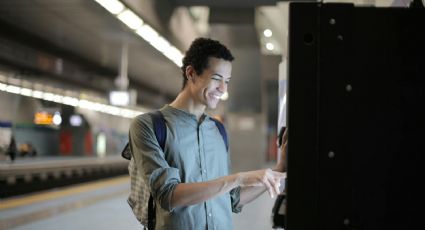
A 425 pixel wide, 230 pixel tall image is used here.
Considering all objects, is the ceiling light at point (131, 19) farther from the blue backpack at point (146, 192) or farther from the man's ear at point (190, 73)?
the blue backpack at point (146, 192)

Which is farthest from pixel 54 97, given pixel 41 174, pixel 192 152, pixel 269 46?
pixel 192 152

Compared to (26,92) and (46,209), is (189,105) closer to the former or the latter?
(46,209)

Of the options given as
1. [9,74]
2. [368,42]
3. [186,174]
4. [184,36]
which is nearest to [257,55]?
[184,36]

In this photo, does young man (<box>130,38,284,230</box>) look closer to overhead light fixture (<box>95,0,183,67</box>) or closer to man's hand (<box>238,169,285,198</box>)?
man's hand (<box>238,169,285,198</box>)

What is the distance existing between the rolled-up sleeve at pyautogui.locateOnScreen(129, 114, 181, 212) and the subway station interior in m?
0.29

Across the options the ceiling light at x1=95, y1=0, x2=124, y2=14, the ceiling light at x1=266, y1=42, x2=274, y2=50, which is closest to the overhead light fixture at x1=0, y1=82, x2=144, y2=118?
the ceiling light at x1=266, y1=42, x2=274, y2=50

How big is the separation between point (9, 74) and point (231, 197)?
14148 mm

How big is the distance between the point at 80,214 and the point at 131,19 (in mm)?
3509

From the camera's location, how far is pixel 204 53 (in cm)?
197

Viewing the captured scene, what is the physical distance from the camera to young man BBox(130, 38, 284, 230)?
5.66 ft

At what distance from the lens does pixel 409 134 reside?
107 centimetres

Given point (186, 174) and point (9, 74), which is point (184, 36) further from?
point (186, 174)

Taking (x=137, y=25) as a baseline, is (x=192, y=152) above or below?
below

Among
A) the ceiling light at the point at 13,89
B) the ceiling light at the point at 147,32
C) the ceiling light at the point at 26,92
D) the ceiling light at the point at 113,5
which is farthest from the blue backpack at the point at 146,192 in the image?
the ceiling light at the point at 26,92
